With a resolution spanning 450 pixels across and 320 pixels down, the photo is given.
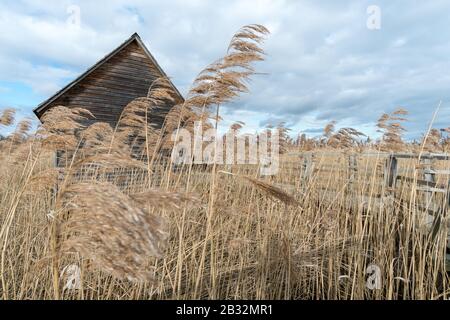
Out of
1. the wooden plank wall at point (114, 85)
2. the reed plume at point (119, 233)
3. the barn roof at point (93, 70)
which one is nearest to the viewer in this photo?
the reed plume at point (119, 233)

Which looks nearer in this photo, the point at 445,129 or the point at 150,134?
the point at 445,129

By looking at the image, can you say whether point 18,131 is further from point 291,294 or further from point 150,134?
point 291,294

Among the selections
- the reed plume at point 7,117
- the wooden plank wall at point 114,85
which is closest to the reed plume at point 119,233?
the reed plume at point 7,117

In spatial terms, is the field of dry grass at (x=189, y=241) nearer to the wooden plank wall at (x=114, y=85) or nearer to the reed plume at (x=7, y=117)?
the reed plume at (x=7, y=117)

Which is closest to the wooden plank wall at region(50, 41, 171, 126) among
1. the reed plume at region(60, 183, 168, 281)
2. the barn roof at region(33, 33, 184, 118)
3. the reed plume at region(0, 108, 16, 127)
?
the barn roof at region(33, 33, 184, 118)

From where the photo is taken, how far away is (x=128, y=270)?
1188mm

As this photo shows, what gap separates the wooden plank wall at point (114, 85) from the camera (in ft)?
38.4

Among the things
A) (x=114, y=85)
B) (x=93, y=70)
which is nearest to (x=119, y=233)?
(x=93, y=70)

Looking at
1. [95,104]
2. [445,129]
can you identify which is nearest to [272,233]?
[445,129]

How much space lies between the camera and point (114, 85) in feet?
41.0

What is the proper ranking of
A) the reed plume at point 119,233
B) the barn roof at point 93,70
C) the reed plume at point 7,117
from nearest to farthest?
the reed plume at point 119,233
the reed plume at point 7,117
the barn roof at point 93,70

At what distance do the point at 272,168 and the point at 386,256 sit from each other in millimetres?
2802

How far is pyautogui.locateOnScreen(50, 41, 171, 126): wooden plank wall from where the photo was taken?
11.7m

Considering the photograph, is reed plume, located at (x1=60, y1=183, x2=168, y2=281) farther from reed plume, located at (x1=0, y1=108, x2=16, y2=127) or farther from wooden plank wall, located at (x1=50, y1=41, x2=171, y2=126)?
wooden plank wall, located at (x1=50, y1=41, x2=171, y2=126)
